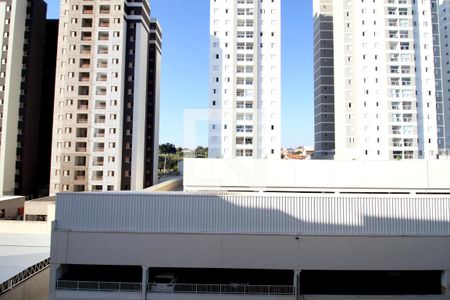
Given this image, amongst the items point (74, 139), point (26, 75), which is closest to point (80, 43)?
point (26, 75)

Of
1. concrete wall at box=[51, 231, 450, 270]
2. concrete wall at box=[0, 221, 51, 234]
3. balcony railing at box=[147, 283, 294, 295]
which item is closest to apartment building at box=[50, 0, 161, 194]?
concrete wall at box=[0, 221, 51, 234]

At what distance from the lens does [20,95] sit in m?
33.0

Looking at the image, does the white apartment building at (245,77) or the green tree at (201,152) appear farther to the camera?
the white apartment building at (245,77)

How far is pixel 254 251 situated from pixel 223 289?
6.04 ft

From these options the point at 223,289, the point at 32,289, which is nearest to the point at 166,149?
the point at 32,289

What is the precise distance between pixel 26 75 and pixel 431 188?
38.9m

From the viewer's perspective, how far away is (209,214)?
11.2 metres

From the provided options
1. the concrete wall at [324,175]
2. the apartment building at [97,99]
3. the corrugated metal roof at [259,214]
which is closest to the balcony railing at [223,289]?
the corrugated metal roof at [259,214]

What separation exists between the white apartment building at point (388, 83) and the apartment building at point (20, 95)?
35.6 m

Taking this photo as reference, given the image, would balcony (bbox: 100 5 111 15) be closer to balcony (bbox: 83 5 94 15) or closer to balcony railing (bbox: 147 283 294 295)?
balcony (bbox: 83 5 94 15)

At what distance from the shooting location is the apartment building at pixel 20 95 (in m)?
31.3

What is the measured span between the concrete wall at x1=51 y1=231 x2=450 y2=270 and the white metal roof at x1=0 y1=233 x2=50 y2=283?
3641 millimetres

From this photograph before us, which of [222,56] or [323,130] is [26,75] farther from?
[323,130]

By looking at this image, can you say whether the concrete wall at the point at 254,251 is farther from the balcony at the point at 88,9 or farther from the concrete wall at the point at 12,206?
the balcony at the point at 88,9
